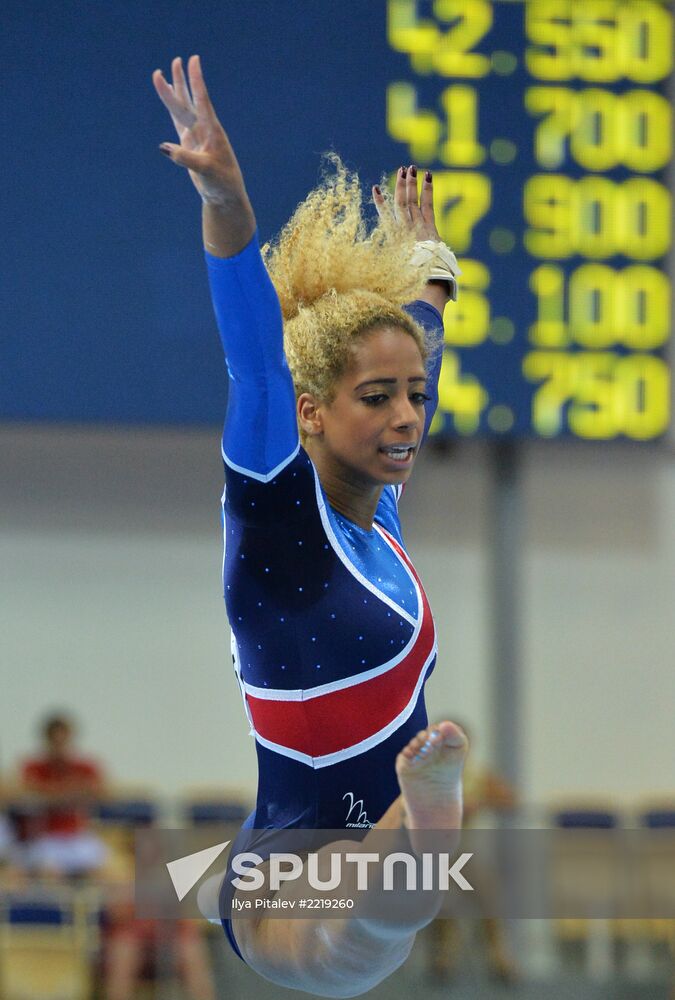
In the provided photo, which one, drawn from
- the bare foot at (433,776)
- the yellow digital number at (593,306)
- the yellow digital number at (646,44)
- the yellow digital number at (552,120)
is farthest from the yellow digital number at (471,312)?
the bare foot at (433,776)

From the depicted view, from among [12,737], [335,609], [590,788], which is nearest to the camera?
[335,609]

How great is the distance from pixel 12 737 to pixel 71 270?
2.81 m

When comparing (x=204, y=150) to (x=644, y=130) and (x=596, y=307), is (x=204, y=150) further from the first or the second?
(x=644, y=130)

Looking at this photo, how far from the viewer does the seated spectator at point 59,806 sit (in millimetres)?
6402

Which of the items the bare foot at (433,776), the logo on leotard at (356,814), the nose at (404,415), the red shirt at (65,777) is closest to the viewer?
the bare foot at (433,776)

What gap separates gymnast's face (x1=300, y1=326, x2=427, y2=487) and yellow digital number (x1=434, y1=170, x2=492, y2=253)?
13.3ft

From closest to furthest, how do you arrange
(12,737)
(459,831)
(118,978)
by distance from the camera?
1. (459,831)
2. (118,978)
3. (12,737)

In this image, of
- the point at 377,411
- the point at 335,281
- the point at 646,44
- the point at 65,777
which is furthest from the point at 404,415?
the point at 65,777

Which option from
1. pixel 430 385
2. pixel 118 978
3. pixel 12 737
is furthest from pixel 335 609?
pixel 12 737

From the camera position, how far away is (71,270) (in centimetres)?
623

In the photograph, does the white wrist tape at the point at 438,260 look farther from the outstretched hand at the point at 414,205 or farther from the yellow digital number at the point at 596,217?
the yellow digital number at the point at 596,217

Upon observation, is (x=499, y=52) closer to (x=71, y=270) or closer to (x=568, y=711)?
(x=71, y=270)

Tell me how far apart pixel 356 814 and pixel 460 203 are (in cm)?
437

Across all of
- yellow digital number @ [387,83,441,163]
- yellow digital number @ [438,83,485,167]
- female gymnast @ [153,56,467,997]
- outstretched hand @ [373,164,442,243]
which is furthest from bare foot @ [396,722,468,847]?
yellow digital number @ [438,83,485,167]
